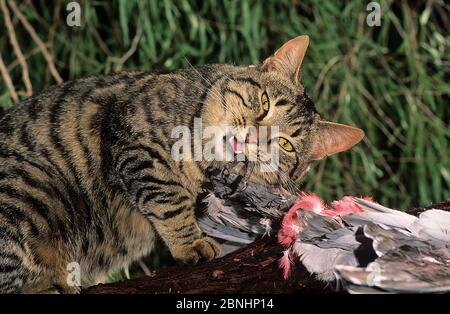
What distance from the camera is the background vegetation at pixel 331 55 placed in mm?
3432

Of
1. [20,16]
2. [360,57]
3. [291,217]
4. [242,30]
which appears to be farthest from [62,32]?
[291,217]

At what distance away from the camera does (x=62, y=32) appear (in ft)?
11.6

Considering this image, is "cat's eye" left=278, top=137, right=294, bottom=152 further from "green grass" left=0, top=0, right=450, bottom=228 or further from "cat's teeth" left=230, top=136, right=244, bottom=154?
"green grass" left=0, top=0, right=450, bottom=228

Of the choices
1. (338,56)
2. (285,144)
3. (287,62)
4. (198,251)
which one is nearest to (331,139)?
(285,144)

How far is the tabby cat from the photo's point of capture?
6.46 ft

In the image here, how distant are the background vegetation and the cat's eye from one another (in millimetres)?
1249

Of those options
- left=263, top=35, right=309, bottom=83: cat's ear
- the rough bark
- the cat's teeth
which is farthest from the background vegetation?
the rough bark

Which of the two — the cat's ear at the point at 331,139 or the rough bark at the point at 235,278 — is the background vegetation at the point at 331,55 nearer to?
the cat's ear at the point at 331,139

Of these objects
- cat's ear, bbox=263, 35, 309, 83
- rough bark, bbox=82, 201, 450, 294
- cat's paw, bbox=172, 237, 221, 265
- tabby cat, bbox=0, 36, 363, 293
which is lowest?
cat's paw, bbox=172, 237, 221, 265

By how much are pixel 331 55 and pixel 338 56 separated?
0.04 metres

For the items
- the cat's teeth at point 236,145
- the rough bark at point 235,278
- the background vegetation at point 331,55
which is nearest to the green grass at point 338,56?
the background vegetation at point 331,55

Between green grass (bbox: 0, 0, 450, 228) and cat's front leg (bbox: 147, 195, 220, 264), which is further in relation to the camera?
green grass (bbox: 0, 0, 450, 228)

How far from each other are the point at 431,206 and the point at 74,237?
3.46 ft

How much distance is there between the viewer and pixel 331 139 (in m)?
2.30
